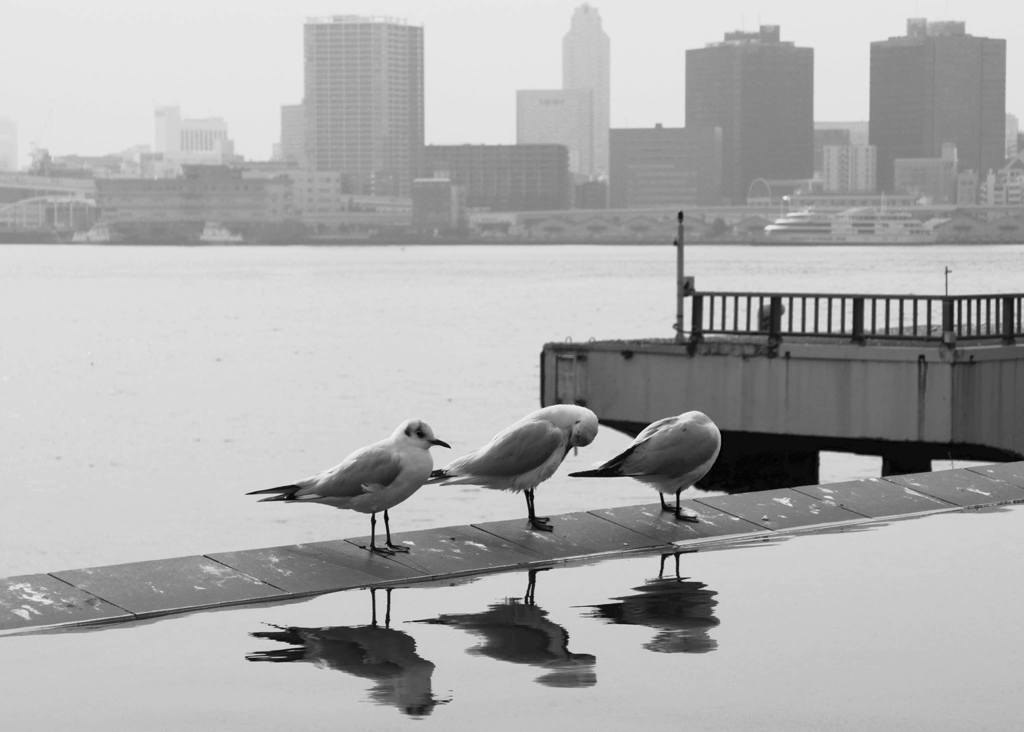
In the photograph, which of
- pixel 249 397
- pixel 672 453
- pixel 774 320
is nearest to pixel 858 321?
pixel 774 320

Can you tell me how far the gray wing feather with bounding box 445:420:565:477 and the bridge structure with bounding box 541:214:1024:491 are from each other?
11079mm

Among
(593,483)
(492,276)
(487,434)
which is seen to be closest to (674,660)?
(593,483)

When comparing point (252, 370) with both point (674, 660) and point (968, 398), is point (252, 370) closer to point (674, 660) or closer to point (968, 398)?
point (968, 398)

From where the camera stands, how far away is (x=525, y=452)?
1034 centimetres

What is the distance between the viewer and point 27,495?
108 feet

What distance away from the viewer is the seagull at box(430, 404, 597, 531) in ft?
33.9

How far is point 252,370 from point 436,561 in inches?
2259

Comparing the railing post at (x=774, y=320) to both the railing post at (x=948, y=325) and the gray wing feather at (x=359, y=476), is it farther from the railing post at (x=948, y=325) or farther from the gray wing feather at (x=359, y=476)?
the gray wing feather at (x=359, y=476)

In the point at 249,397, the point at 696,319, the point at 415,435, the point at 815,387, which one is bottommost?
the point at 249,397

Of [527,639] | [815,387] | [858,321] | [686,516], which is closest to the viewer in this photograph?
[527,639]

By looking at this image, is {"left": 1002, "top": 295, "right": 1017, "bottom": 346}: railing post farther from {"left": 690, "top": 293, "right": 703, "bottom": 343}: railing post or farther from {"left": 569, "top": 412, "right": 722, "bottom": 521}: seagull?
{"left": 569, "top": 412, "right": 722, "bottom": 521}: seagull

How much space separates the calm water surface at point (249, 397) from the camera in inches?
1128

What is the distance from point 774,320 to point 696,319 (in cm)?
128

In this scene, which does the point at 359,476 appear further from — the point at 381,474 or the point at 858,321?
the point at 858,321
